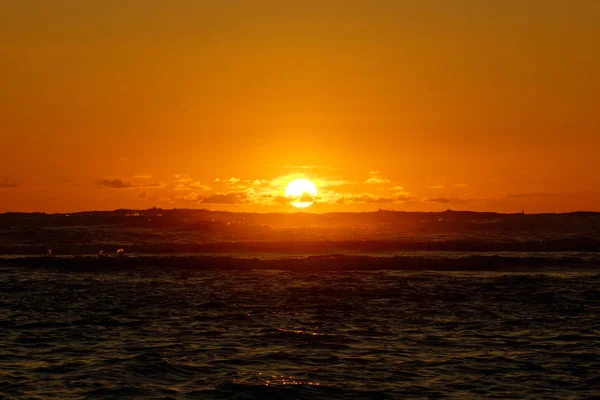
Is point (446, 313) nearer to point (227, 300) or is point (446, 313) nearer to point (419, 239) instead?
point (227, 300)

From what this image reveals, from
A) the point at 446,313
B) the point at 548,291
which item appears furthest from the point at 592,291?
the point at 446,313

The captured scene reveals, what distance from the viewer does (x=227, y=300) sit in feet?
85.0

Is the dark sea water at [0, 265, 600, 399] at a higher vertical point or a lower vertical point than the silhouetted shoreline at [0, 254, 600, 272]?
lower

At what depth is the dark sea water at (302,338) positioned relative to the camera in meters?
14.3

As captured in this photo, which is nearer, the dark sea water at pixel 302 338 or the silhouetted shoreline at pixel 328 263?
the dark sea water at pixel 302 338

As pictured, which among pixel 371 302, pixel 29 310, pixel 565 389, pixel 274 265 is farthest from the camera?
pixel 274 265

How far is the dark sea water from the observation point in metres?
14.3

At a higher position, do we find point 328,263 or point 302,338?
point 328,263

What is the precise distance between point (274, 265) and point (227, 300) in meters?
13.2

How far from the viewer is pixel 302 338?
62.1 feet

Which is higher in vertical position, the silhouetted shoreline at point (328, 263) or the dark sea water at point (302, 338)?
the silhouetted shoreline at point (328, 263)

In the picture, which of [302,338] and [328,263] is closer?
[302,338]

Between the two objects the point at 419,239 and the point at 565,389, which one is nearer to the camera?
the point at 565,389

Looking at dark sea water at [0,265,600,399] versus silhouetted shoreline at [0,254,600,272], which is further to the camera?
silhouetted shoreline at [0,254,600,272]
